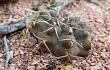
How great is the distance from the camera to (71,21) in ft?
7.70

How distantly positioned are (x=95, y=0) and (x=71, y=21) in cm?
141

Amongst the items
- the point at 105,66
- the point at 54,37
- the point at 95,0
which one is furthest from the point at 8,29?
the point at 95,0

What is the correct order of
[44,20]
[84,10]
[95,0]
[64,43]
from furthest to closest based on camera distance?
[95,0], [84,10], [44,20], [64,43]

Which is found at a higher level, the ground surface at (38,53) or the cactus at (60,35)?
the cactus at (60,35)

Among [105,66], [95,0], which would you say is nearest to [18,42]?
Result: [105,66]

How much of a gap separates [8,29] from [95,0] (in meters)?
1.61

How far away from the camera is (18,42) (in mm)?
2398

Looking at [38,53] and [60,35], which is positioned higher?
[60,35]

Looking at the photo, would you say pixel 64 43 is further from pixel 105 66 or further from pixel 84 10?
pixel 84 10

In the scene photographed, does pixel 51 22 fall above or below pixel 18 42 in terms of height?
above

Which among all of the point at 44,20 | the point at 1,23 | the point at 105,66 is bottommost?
the point at 105,66

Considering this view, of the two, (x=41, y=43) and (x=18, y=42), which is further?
A: (x=18, y=42)

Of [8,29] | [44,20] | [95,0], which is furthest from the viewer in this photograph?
[95,0]

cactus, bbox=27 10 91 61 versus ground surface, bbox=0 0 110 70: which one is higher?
cactus, bbox=27 10 91 61
